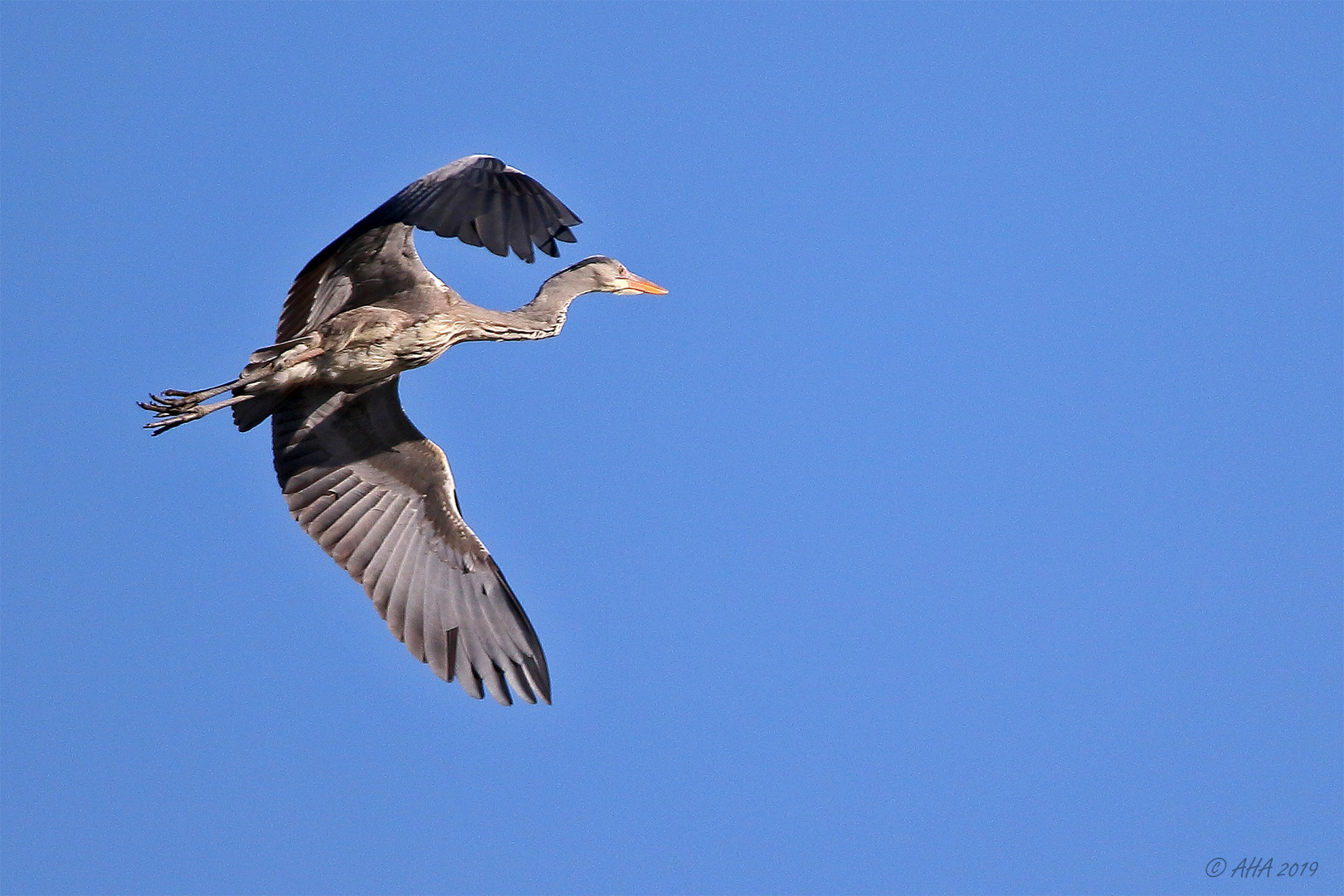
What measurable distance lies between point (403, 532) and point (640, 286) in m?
2.87

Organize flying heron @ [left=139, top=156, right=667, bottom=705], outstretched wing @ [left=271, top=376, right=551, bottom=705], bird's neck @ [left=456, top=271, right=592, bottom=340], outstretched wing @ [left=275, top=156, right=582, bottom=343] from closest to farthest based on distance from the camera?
outstretched wing @ [left=275, top=156, right=582, bottom=343] < flying heron @ [left=139, top=156, right=667, bottom=705] < bird's neck @ [left=456, top=271, right=592, bottom=340] < outstretched wing @ [left=271, top=376, right=551, bottom=705]

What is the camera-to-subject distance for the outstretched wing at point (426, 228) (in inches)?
360

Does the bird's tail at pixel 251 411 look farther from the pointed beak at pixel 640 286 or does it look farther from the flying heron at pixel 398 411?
the pointed beak at pixel 640 286

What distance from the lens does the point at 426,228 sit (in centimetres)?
882

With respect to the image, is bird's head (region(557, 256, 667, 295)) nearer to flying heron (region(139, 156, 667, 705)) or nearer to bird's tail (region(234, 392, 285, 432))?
flying heron (region(139, 156, 667, 705))

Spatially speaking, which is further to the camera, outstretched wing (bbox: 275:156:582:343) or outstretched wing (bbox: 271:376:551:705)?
outstretched wing (bbox: 271:376:551:705)

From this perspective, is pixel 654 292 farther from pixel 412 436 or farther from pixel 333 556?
pixel 333 556

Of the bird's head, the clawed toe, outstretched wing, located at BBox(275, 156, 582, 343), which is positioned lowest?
the clawed toe

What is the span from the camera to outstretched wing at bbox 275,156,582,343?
9.13 metres

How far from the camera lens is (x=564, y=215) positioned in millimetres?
9711

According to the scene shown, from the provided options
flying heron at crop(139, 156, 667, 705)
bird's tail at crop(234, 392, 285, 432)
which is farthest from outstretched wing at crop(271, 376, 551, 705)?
bird's tail at crop(234, 392, 285, 432)

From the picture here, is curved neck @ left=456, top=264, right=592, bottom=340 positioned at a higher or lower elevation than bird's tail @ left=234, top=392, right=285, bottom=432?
higher

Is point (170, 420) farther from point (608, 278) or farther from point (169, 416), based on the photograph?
point (608, 278)

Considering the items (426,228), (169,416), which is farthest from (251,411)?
(426,228)
